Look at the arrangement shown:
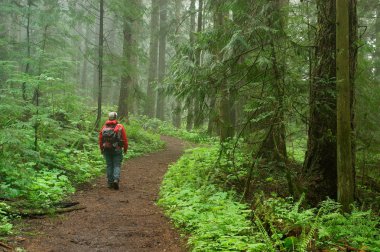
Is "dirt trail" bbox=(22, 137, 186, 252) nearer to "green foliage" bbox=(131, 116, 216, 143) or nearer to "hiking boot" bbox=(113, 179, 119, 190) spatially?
"hiking boot" bbox=(113, 179, 119, 190)

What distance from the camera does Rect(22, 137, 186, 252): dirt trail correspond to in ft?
17.0

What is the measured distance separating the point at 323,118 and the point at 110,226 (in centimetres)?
463

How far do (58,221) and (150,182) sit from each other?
4253 millimetres

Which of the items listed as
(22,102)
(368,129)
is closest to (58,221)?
(22,102)

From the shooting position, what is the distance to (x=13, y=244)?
4.89m

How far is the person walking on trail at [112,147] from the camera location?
923 cm

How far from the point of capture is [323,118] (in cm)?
727

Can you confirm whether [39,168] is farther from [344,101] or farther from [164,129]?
[164,129]

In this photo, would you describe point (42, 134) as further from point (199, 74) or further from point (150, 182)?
point (199, 74)

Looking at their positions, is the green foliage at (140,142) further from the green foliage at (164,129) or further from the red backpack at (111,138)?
the red backpack at (111,138)

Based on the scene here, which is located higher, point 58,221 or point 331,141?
point 331,141

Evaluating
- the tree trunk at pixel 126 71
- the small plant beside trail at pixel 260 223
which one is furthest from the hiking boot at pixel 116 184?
the tree trunk at pixel 126 71

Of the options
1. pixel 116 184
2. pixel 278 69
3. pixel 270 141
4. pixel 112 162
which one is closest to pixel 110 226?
pixel 116 184

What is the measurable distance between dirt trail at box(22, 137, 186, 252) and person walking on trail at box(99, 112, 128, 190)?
13.5 inches
